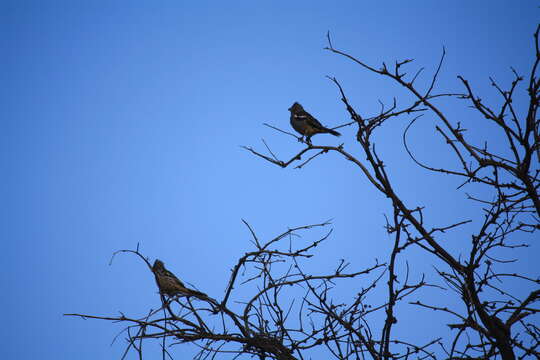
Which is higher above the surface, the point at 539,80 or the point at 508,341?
the point at 539,80

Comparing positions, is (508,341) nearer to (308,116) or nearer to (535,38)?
(535,38)

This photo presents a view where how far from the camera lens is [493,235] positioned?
2.55 meters

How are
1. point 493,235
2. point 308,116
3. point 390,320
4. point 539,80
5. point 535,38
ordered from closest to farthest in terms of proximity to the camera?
point 535,38 → point 539,80 → point 390,320 → point 493,235 → point 308,116

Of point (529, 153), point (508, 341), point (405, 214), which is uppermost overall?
point (529, 153)

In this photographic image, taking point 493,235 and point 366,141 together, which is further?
point 493,235

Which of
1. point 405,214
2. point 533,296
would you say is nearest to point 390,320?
point 405,214

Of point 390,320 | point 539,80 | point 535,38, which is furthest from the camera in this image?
point 390,320

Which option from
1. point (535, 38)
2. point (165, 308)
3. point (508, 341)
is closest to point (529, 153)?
point (535, 38)

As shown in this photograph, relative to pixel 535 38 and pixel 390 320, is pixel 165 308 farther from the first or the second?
pixel 535 38

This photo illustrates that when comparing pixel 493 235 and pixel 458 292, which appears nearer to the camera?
pixel 458 292

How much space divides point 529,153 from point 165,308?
2.03m

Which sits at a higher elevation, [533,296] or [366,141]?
[366,141]

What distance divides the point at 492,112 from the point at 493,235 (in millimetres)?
735

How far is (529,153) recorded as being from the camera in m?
2.15
